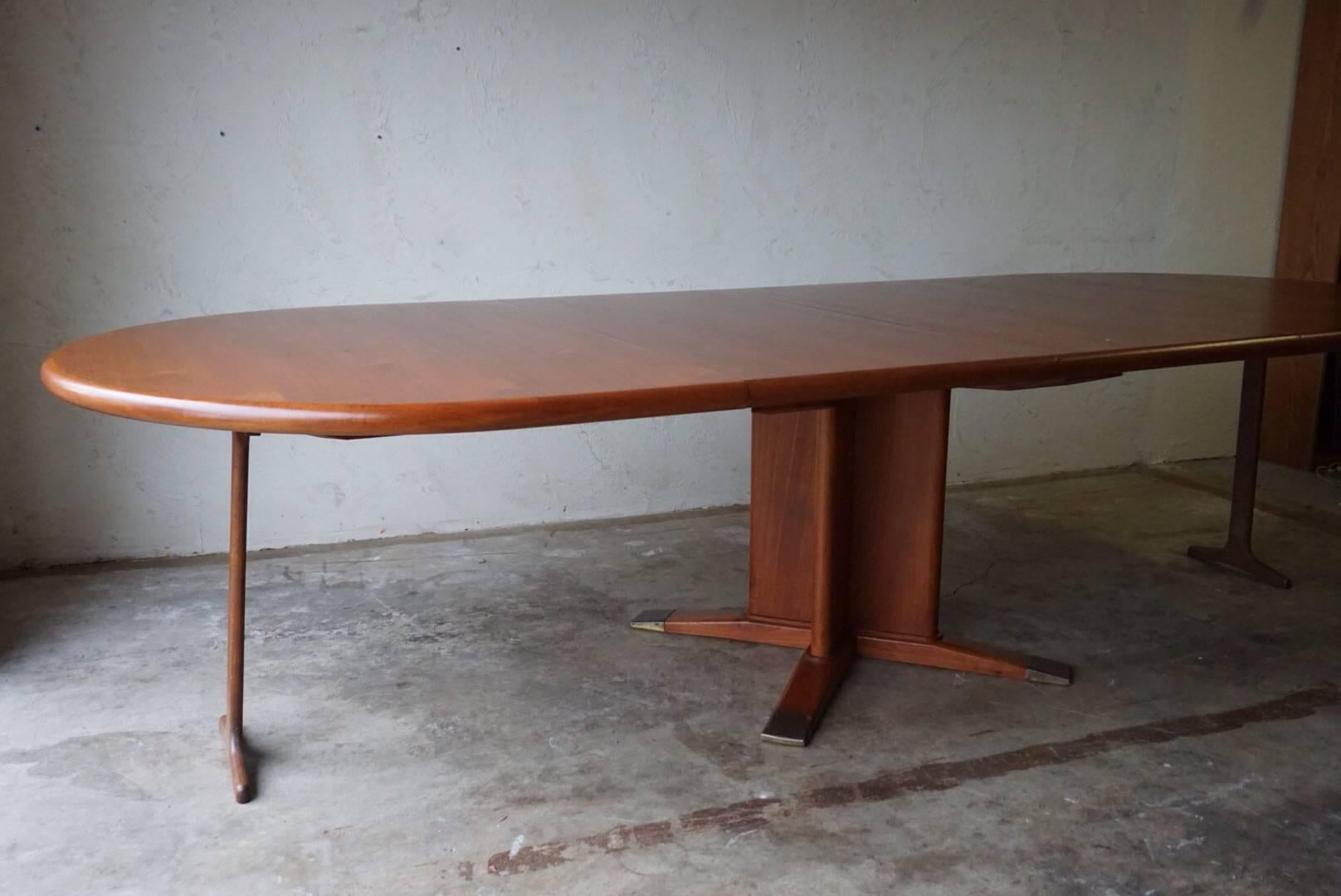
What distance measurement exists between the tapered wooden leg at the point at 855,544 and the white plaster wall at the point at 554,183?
1123 mm

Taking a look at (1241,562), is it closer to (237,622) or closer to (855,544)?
(855,544)

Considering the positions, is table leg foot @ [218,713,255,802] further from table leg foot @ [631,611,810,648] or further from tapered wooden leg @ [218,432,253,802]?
table leg foot @ [631,611,810,648]

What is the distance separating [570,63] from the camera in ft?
10.8

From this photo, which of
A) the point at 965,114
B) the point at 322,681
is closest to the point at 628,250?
the point at 965,114

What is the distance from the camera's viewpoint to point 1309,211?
4133 millimetres

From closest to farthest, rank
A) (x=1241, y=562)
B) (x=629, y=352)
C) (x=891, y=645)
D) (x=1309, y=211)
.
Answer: (x=629, y=352) → (x=891, y=645) → (x=1241, y=562) → (x=1309, y=211)

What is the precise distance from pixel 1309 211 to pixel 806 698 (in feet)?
10.1

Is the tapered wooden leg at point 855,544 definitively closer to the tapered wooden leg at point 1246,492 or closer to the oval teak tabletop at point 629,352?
the oval teak tabletop at point 629,352

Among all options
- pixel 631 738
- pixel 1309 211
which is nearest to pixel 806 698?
pixel 631 738

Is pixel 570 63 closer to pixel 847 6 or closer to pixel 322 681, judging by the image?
pixel 847 6

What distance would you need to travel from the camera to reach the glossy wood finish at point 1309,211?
401 centimetres

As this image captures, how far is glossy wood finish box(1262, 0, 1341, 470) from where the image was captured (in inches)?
158

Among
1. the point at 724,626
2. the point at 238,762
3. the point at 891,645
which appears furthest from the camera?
Answer: the point at 724,626

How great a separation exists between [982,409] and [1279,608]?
135 cm
